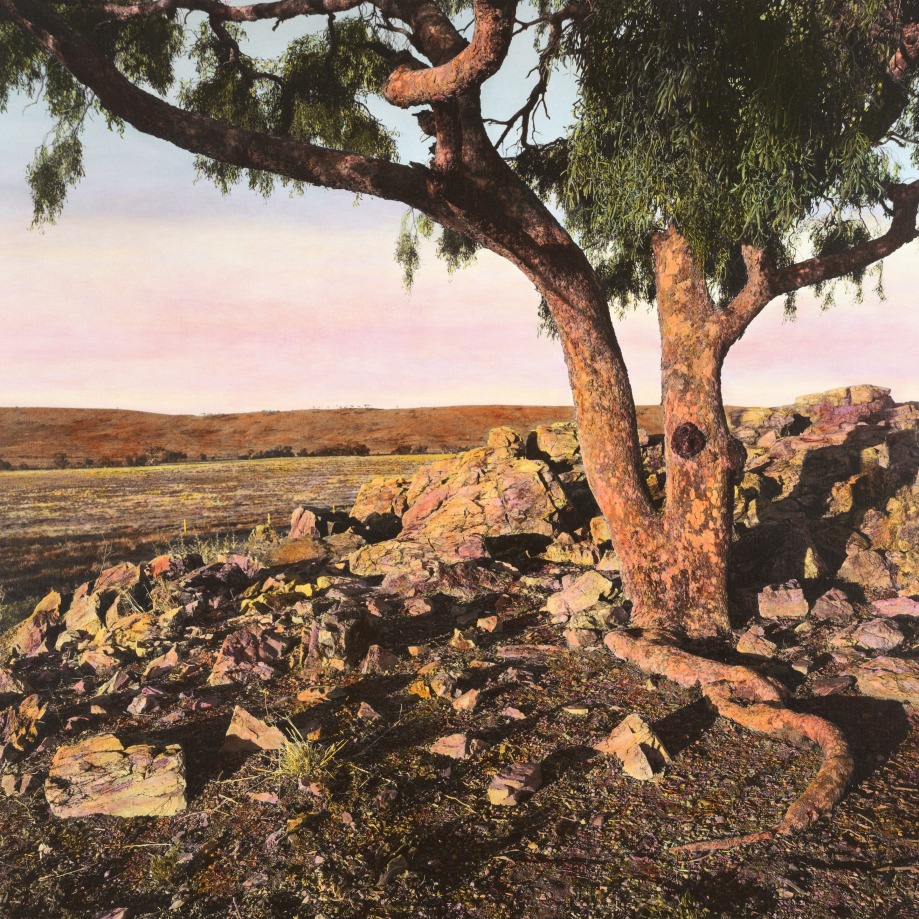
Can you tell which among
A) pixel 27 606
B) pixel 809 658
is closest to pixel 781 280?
pixel 809 658

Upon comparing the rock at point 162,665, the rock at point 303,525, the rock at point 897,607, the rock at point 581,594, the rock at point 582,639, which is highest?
the rock at point 303,525

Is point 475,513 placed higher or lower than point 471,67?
lower

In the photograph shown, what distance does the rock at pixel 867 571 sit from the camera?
25.3ft

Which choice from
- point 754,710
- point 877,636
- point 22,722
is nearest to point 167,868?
point 22,722

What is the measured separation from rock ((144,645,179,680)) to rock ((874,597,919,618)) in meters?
7.05

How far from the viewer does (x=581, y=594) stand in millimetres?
7098

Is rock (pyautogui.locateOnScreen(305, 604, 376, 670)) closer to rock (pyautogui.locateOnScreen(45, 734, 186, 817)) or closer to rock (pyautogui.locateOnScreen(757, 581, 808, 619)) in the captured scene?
rock (pyautogui.locateOnScreen(45, 734, 186, 817))

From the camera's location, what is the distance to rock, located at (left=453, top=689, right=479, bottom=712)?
5.04 m

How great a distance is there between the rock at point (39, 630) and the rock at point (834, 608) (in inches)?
→ 334

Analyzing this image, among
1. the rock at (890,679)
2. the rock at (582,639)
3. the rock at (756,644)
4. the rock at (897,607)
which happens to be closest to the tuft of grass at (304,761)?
the rock at (582,639)

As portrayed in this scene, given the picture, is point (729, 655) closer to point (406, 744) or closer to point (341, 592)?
point (406, 744)

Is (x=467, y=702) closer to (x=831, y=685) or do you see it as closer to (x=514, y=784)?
(x=514, y=784)

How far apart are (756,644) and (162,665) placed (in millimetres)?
5521

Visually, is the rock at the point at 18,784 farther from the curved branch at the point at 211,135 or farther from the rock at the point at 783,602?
the rock at the point at 783,602
